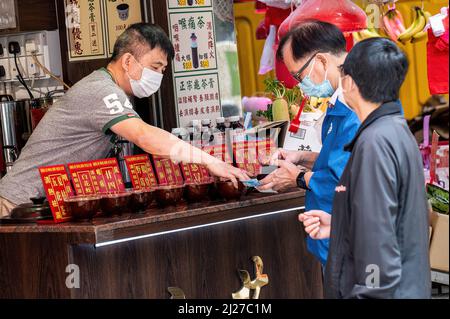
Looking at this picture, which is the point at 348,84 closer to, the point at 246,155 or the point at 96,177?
the point at 96,177

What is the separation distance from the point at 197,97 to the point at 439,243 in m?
3.05

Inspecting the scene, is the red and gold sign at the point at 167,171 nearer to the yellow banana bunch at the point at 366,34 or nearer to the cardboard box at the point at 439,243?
the cardboard box at the point at 439,243

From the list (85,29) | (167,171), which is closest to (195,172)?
(167,171)

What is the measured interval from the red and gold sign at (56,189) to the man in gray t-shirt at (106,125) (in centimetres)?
45

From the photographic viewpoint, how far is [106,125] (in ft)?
12.9

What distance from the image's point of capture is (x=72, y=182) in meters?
3.56

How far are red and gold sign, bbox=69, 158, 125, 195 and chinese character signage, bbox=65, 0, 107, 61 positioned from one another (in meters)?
2.07

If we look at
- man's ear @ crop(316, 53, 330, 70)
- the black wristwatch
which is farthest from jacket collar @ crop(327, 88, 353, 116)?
the black wristwatch

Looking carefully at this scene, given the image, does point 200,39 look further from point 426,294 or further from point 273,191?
point 426,294

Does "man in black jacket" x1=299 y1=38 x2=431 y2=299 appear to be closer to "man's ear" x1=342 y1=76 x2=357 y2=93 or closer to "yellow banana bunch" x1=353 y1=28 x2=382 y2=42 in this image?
"man's ear" x1=342 y1=76 x2=357 y2=93

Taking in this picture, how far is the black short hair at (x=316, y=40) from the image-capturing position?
3449 millimetres

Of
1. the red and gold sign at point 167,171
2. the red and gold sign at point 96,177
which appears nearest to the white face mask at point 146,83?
the red and gold sign at point 167,171

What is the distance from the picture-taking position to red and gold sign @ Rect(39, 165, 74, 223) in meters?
3.48

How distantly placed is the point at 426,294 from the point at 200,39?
3262 mm
